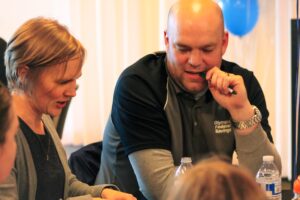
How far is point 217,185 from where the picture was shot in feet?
2.67

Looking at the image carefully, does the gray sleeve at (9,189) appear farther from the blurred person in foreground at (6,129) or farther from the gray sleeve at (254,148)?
the gray sleeve at (254,148)

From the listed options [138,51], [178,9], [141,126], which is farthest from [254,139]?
[138,51]

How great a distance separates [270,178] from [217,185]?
824mm

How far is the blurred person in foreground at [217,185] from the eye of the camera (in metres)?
0.80

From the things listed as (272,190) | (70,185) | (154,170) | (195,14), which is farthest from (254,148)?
(70,185)

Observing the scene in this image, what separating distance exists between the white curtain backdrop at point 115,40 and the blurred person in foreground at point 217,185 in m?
2.39

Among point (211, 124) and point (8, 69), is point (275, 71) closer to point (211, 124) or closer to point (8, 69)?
point (211, 124)

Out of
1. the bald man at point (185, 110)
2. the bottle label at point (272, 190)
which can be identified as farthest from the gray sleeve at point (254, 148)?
the bottle label at point (272, 190)

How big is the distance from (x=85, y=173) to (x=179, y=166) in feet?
1.71

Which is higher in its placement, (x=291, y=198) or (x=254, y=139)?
(x=254, y=139)

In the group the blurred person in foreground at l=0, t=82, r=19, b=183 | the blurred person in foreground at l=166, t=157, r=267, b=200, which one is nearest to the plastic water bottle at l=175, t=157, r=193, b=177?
the blurred person in foreground at l=0, t=82, r=19, b=183

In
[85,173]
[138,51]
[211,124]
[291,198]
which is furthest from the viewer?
[138,51]

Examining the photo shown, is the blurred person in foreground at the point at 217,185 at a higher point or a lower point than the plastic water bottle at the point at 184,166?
higher

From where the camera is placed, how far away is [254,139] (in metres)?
1.75
